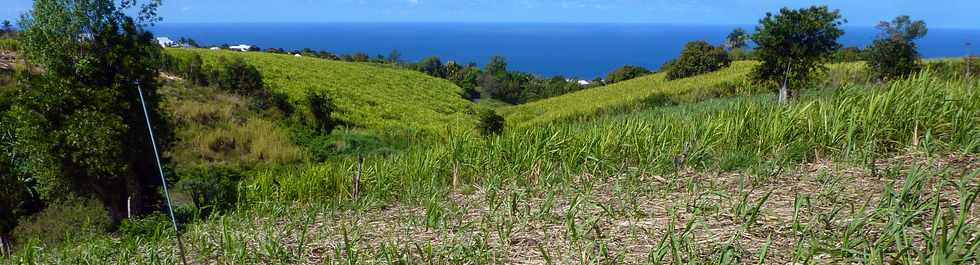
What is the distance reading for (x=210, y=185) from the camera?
11.7 m

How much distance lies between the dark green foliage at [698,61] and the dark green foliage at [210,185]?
2840 centimetres

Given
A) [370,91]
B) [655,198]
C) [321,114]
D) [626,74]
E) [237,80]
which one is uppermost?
[655,198]

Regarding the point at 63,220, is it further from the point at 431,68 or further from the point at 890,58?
the point at 431,68

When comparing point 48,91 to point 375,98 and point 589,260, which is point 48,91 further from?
point 375,98

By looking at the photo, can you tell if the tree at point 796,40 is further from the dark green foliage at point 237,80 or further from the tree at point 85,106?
the dark green foliage at point 237,80

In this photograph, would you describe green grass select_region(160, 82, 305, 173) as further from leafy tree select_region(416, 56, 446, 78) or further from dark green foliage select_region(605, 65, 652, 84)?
leafy tree select_region(416, 56, 446, 78)

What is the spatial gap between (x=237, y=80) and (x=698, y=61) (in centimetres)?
2525

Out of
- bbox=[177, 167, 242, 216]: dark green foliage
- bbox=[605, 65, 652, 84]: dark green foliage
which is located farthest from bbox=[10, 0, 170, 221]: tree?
bbox=[605, 65, 652, 84]: dark green foliage

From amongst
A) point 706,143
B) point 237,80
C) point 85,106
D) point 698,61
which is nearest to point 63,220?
point 85,106

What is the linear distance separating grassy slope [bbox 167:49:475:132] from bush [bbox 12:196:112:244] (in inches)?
594

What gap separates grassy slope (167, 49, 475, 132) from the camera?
2911 cm

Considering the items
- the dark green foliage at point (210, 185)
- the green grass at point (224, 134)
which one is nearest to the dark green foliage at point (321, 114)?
the green grass at point (224, 134)

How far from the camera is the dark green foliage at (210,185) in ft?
31.0

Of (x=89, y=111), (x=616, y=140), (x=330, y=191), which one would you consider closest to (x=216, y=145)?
(x=89, y=111)
